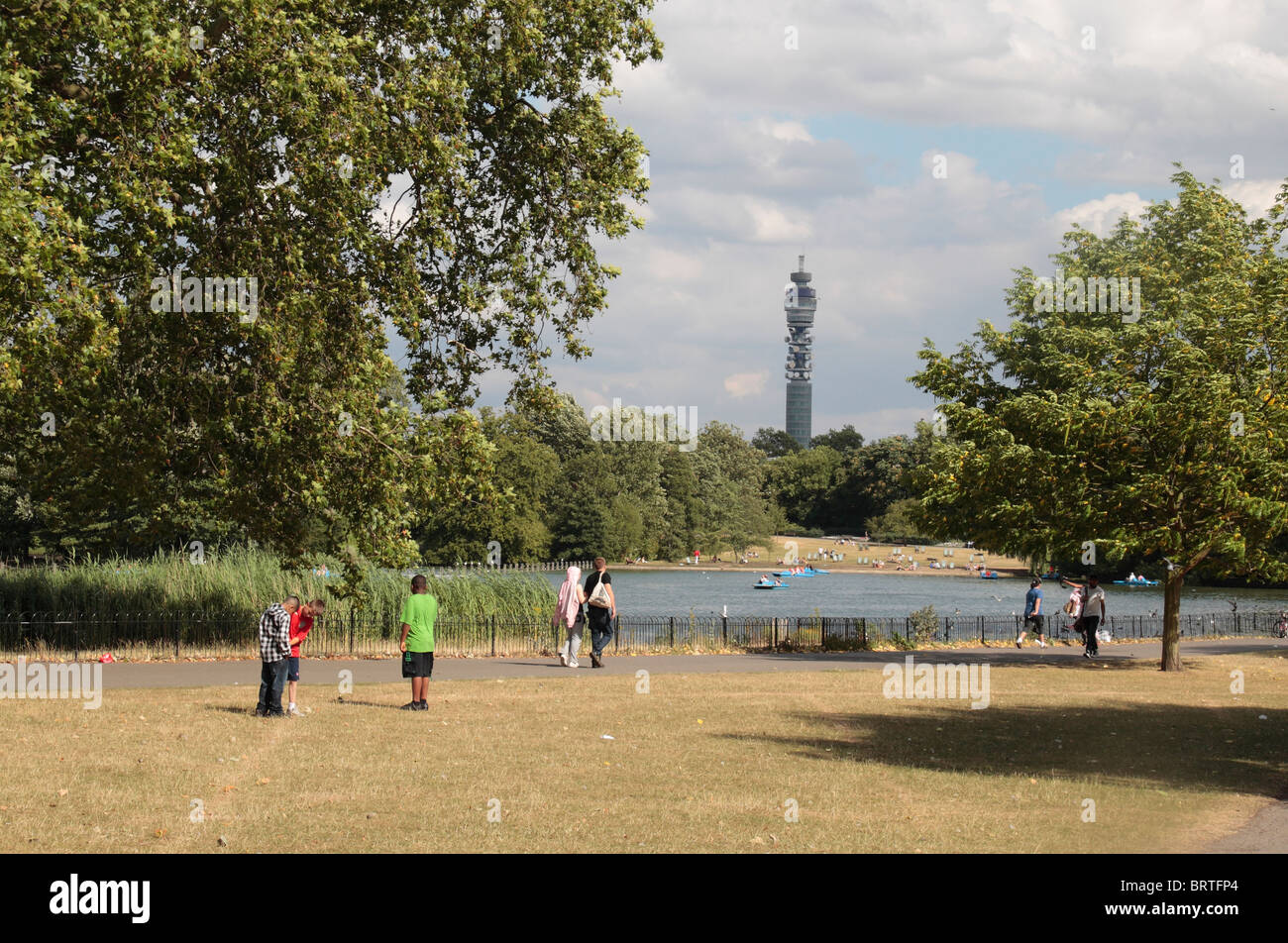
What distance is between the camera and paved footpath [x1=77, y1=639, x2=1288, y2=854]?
21.1 m

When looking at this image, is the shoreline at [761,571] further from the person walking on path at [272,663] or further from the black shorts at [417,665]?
the person walking on path at [272,663]

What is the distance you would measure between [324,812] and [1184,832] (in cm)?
683

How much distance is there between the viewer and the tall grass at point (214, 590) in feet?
87.7

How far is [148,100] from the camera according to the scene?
16062 mm

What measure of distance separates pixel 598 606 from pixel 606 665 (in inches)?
59.8

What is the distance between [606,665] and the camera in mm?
24812

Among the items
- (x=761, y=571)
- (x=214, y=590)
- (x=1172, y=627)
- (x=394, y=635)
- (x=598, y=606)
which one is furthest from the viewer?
(x=761, y=571)

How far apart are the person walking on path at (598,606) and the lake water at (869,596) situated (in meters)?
23.2

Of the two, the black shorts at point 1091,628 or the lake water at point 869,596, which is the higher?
the black shorts at point 1091,628

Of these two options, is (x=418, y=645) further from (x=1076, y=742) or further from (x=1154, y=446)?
(x=1154, y=446)

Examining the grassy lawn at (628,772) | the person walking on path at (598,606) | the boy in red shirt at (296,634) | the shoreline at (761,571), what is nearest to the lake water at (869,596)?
the shoreline at (761,571)

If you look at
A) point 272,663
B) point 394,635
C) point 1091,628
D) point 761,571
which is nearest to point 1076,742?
point 272,663

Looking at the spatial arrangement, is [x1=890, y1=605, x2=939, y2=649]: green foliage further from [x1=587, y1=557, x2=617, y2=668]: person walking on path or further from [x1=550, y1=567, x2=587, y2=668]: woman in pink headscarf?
[x1=550, y1=567, x2=587, y2=668]: woman in pink headscarf

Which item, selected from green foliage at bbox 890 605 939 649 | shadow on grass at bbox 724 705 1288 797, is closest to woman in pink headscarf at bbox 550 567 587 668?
shadow on grass at bbox 724 705 1288 797
